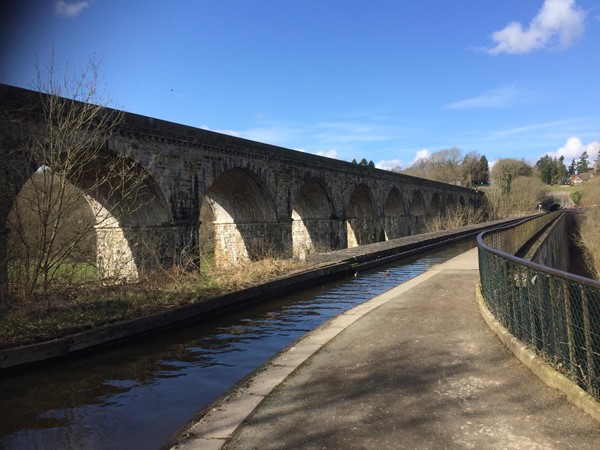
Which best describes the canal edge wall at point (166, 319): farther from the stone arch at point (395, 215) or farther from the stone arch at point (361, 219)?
the stone arch at point (395, 215)

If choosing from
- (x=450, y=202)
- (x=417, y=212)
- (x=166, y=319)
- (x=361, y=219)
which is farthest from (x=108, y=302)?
(x=450, y=202)

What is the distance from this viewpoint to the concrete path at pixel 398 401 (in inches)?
128

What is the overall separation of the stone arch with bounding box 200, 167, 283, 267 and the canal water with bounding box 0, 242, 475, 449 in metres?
13.9

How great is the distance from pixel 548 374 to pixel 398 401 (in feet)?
4.27

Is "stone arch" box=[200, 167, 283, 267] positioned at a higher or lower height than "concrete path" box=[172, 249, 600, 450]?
higher

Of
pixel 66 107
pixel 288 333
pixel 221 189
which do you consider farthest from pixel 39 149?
pixel 221 189

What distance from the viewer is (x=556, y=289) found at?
4.16 m

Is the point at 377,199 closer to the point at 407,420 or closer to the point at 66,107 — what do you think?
the point at 66,107

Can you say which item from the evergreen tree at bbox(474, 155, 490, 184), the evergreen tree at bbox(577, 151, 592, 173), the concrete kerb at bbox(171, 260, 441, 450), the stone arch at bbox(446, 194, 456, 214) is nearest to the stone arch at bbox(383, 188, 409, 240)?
the stone arch at bbox(446, 194, 456, 214)

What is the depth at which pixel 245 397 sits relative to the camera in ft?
14.3

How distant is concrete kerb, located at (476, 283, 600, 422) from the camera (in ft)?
11.0

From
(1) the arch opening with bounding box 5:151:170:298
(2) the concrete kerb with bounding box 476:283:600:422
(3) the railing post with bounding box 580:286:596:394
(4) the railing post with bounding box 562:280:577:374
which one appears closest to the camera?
(2) the concrete kerb with bounding box 476:283:600:422

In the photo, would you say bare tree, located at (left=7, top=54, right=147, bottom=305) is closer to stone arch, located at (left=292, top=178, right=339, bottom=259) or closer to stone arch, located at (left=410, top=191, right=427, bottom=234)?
stone arch, located at (left=292, top=178, right=339, bottom=259)

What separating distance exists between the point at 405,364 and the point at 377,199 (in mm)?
34357
